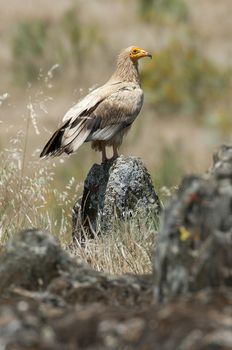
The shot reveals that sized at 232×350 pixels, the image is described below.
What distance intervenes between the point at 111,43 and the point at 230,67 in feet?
11.8

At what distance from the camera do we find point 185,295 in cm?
294

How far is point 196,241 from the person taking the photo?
9.80 ft

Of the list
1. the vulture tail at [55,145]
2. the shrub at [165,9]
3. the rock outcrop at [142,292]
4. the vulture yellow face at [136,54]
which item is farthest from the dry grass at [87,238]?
the shrub at [165,9]

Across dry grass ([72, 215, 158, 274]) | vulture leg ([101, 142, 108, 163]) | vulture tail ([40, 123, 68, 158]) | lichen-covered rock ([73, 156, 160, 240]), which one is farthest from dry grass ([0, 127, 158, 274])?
vulture leg ([101, 142, 108, 163])

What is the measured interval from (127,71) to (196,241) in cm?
557

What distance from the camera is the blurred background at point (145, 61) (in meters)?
19.1

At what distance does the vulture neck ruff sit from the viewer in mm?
8422

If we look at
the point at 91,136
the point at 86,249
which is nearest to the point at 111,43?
the point at 91,136

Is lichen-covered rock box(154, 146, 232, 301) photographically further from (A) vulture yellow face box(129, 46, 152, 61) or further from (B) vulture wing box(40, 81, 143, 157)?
(A) vulture yellow face box(129, 46, 152, 61)

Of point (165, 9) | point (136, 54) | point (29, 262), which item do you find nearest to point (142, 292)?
point (29, 262)

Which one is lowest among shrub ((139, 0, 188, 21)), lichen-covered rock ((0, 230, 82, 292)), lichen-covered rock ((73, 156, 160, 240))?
lichen-covered rock ((0, 230, 82, 292))

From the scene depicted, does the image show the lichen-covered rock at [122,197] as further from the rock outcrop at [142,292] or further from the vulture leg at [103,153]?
the rock outcrop at [142,292]

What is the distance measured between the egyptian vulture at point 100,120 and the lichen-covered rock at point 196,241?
392 cm

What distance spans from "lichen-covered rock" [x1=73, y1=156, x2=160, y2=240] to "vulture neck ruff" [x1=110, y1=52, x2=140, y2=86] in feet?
5.94
